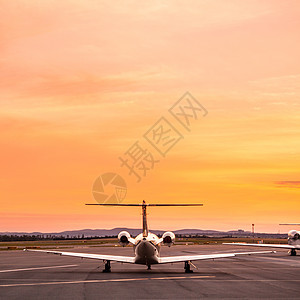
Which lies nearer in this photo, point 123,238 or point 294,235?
point 123,238

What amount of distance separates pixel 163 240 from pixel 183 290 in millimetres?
13962

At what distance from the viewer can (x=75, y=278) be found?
3850 centimetres

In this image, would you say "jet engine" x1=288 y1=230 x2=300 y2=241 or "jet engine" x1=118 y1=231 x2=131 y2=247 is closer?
"jet engine" x1=118 y1=231 x2=131 y2=247

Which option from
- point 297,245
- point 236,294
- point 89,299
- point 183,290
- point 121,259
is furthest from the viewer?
point 297,245

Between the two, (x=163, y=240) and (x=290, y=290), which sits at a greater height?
(x=163, y=240)

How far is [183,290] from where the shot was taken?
29.4 meters

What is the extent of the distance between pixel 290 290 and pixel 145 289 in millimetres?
7808

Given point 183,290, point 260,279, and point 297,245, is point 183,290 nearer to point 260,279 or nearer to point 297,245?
point 260,279

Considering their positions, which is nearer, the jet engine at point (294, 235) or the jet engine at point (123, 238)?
the jet engine at point (123, 238)

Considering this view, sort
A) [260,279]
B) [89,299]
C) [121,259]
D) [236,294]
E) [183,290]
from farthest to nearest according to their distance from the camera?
[121,259] → [260,279] → [183,290] → [236,294] → [89,299]

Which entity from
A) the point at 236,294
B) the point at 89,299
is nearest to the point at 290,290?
the point at 236,294

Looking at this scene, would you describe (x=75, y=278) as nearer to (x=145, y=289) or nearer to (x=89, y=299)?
(x=145, y=289)

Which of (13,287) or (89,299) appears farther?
(13,287)

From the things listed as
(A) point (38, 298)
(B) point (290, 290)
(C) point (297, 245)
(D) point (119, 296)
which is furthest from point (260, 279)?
(C) point (297, 245)
